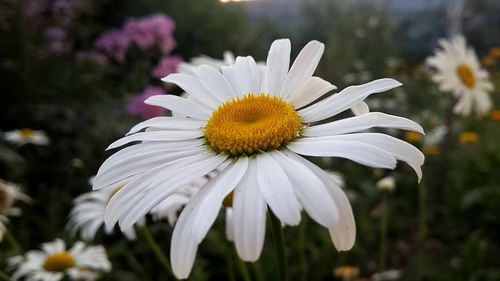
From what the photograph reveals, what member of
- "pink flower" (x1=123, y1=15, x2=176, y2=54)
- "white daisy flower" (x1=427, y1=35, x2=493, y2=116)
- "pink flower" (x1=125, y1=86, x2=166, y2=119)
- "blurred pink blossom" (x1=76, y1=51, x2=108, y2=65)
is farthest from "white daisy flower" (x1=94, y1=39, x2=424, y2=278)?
"blurred pink blossom" (x1=76, y1=51, x2=108, y2=65)

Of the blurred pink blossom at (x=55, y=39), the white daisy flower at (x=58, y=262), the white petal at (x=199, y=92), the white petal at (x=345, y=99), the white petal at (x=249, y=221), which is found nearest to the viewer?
the white petal at (x=249, y=221)

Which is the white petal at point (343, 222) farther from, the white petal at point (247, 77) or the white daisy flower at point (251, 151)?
the white petal at point (247, 77)

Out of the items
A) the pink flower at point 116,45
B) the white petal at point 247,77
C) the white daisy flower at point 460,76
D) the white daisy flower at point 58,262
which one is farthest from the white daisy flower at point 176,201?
the pink flower at point 116,45

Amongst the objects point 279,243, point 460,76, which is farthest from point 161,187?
point 460,76

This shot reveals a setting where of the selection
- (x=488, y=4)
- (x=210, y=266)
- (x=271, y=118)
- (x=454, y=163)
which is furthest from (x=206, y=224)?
(x=488, y=4)

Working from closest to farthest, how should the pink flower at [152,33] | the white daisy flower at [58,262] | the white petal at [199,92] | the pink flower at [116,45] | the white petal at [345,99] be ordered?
1. the white petal at [345,99]
2. the white petal at [199,92]
3. the white daisy flower at [58,262]
4. the pink flower at [152,33]
5. the pink flower at [116,45]

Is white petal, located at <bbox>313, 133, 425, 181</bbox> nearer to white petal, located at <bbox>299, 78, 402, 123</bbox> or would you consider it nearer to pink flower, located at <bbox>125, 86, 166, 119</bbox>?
white petal, located at <bbox>299, 78, 402, 123</bbox>
